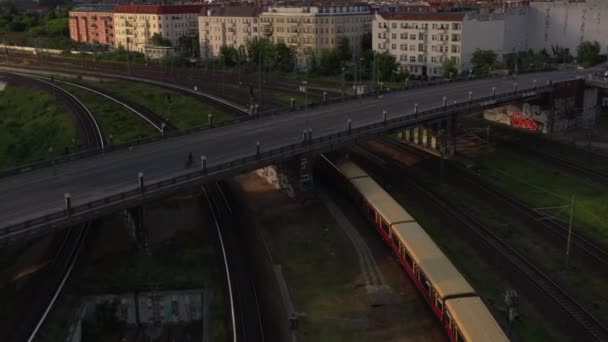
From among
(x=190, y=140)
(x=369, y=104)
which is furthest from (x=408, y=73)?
(x=190, y=140)

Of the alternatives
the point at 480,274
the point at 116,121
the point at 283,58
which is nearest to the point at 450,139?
the point at 480,274

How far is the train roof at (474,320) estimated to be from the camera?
32.1m

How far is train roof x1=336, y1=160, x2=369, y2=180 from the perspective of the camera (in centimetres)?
5797

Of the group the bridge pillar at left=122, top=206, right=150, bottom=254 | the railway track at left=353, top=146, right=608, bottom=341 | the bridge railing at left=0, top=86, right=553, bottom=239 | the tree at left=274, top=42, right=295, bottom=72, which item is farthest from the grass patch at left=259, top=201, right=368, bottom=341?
the tree at left=274, top=42, right=295, bottom=72

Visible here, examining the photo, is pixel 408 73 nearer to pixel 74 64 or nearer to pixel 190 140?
pixel 190 140

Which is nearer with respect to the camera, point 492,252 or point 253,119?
point 492,252

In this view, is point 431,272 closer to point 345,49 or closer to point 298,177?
point 298,177

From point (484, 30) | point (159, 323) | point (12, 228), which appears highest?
point (484, 30)

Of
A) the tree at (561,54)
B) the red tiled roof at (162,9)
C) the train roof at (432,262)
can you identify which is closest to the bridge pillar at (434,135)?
the train roof at (432,262)

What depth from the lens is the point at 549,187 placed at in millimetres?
64500

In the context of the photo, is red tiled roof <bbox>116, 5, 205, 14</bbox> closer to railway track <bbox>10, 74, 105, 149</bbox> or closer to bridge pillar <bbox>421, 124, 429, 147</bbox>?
railway track <bbox>10, 74, 105, 149</bbox>

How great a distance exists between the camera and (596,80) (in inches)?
3482

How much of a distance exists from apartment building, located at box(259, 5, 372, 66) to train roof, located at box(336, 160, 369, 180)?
79326mm

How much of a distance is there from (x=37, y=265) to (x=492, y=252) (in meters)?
34.1
